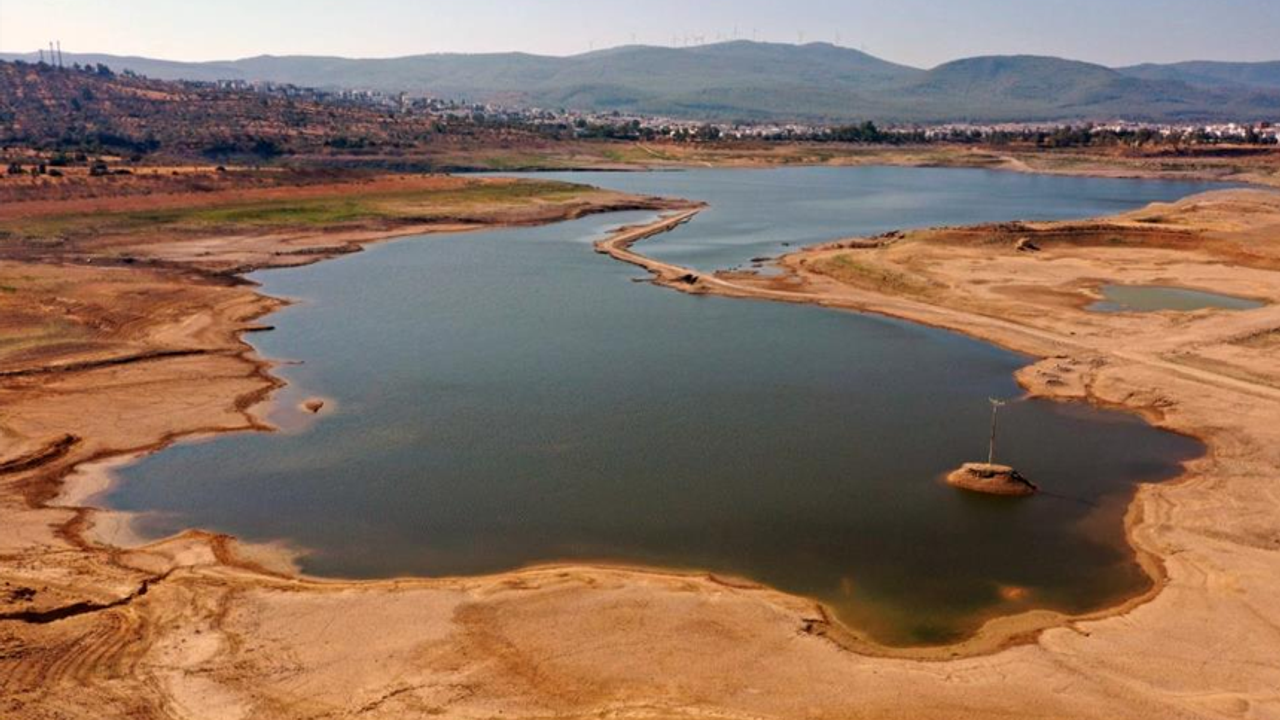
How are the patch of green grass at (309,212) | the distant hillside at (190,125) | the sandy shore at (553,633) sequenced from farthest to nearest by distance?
the distant hillside at (190,125) → the patch of green grass at (309,212) → the sandy shore at (553,633)

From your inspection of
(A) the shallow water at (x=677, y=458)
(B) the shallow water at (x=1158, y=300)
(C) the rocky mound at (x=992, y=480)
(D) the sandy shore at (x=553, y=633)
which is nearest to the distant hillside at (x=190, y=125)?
(A) the shallow water at (x=677, y=458)

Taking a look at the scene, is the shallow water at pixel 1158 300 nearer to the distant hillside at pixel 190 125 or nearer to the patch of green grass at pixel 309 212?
the patch of green grass at pixel 309 212

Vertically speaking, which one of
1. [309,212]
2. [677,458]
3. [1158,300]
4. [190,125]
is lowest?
[677,458]

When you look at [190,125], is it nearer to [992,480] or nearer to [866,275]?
[866,275]

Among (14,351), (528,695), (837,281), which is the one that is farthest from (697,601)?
(837,281)

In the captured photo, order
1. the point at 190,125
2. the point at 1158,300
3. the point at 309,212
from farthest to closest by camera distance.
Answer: the point at 190,125
the point at 309,212
the point at 1158,300

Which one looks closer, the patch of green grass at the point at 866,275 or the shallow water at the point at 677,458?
the shallow water at the point at 677,458

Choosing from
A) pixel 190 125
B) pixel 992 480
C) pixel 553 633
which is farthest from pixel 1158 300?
pixel 190 125
